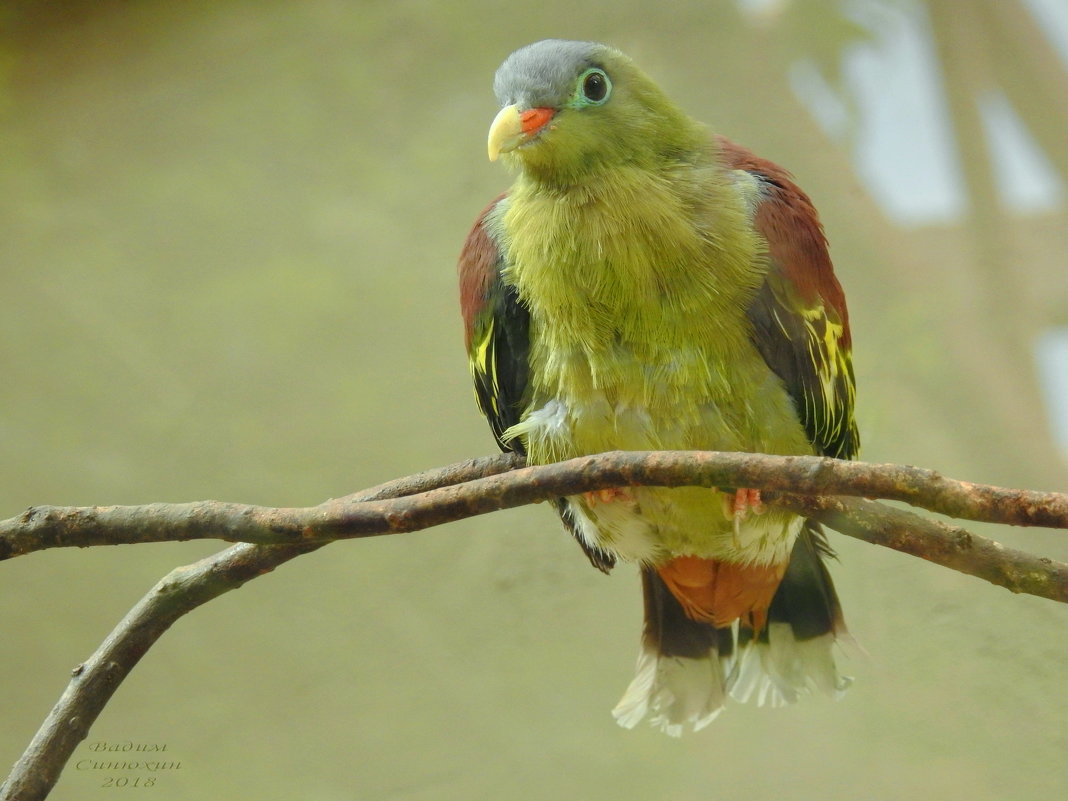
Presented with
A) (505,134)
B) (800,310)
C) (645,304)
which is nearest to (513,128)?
(505,134)

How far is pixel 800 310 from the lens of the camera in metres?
2.53

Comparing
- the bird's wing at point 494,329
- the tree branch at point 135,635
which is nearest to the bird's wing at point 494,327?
the bird's wing at point 494,329

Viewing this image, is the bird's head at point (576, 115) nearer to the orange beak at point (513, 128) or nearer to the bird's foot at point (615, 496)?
the orange beak at point (513, 128)

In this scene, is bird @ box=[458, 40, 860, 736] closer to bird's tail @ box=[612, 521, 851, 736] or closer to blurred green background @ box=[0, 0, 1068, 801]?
bird's tail @ box=[612, 521, 851, 736]

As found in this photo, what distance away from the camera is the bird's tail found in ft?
9.85

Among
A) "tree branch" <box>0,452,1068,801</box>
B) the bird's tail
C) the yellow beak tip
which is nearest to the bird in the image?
the yellow beak tip

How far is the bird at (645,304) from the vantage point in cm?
242

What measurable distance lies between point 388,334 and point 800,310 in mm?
2386

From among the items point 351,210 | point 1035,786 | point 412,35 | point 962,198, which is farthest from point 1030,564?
point 412,35

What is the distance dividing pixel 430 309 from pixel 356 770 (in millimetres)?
1904

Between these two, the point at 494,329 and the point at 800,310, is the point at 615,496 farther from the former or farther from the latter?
the point at 800,310

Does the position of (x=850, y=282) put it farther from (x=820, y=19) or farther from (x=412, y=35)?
(x=412, y=35)

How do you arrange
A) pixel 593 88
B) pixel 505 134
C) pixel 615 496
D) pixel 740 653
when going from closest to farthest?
pixel 505 134
pixel 593 88
pixel 615 496
pixel 740 653

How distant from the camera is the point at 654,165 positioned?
254 cm
